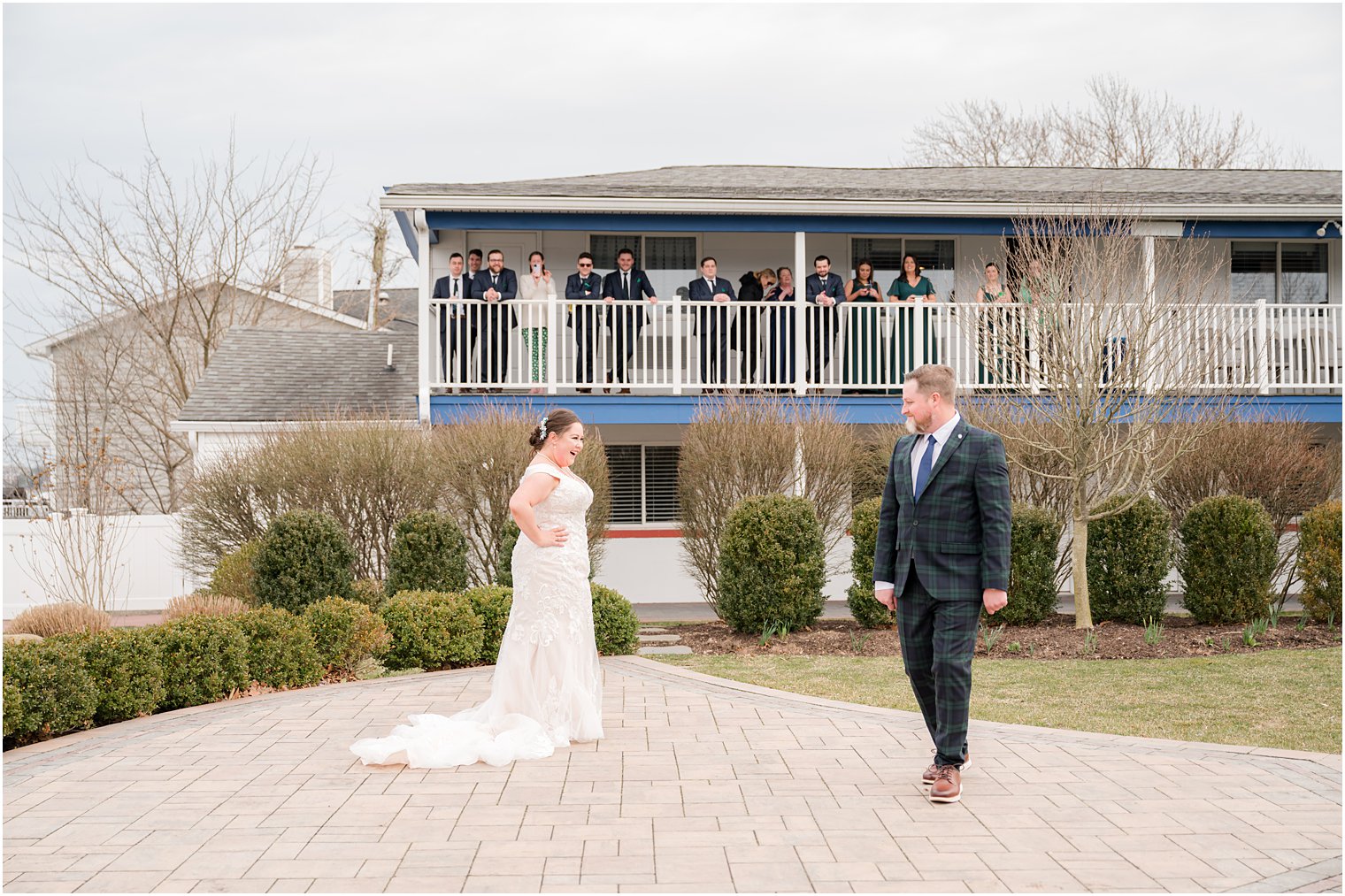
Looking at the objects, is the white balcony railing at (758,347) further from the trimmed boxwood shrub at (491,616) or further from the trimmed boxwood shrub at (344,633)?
the trimmed boxwood shrub at (344,633)

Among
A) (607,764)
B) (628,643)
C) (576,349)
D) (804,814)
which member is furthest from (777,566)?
(804,814)

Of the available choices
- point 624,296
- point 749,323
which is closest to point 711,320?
point 624,296

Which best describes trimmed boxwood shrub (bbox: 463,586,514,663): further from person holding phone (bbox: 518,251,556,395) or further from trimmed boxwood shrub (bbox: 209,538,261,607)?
person holding phone (bbox: 518,251,556,395)

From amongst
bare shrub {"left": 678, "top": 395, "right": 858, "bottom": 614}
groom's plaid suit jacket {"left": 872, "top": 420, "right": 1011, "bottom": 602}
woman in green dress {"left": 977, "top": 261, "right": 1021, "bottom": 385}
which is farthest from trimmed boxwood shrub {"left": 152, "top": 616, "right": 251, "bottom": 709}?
woman in green dress {"left": 977, "top": 261, "right": 1021, "bottom": 385}

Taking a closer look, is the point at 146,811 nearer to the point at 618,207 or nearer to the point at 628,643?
the point at 628,643

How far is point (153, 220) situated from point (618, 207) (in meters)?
15.6

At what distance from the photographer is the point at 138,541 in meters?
17.0

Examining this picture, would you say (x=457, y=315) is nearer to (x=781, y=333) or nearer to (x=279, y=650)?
(x=781, y=333)

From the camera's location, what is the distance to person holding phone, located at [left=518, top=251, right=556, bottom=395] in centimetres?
1506

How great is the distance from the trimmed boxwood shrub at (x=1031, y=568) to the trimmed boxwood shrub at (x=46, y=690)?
336 inches

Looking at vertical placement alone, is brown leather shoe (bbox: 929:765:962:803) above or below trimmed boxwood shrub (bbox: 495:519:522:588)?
below

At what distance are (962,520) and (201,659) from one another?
553 centimetres

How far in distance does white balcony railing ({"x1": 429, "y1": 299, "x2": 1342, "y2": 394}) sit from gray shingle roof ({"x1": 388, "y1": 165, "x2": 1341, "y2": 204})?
1556 millimetres

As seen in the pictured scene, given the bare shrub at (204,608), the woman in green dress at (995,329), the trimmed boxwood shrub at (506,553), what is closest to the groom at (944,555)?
the bare shrub at (204,608)
